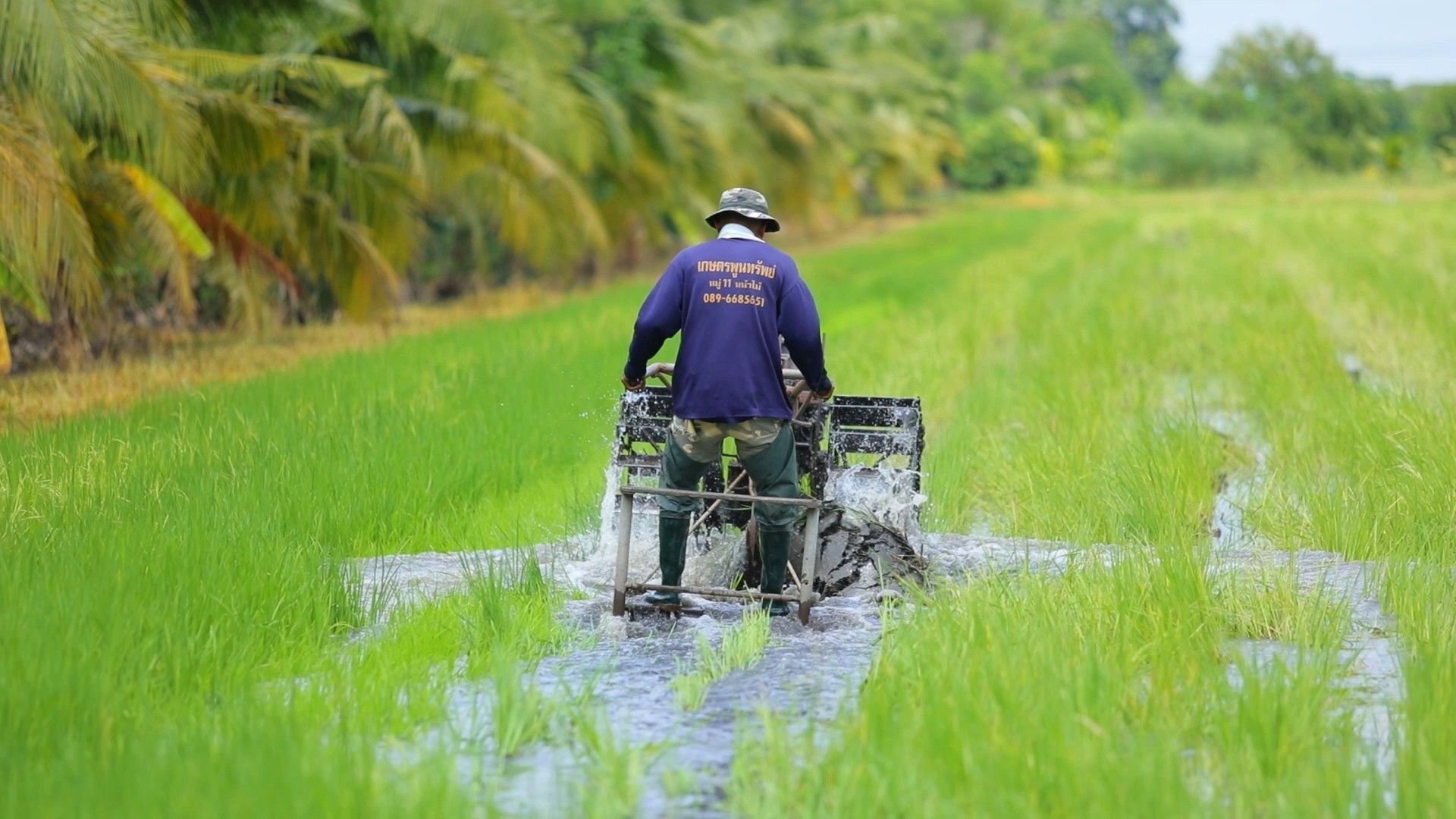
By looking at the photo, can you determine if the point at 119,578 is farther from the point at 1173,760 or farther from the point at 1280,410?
the point at 1280,410

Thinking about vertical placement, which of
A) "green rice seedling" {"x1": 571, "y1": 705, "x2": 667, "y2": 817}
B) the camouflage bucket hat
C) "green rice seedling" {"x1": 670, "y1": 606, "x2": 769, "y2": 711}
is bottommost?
"green rice seedling" {"x1": 571, "y1": 705, "x2": 667, "y2": 817}

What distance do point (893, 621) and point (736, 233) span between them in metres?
1.45

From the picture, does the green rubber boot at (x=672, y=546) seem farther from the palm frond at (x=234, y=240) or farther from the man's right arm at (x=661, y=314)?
the palm frond at (x=234, y=240)

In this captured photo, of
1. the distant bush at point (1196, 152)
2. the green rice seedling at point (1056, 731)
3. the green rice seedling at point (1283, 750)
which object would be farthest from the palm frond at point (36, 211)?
the distant bush at point (1196, 152)

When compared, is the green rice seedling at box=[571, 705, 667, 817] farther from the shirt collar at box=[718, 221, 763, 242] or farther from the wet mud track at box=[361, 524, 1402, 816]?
the shirt collar at box=[718, 221, 763, 242]

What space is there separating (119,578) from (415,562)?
6.27 ft

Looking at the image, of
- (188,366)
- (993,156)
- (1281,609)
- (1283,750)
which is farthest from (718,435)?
(993,156)

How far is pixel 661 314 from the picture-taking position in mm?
5910

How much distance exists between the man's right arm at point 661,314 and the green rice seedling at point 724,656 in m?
0.98

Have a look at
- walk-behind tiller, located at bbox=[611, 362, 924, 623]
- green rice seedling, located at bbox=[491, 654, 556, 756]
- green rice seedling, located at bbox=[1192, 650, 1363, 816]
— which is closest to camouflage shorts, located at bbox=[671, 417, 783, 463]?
walk-behind tiller, located at bbox=[611, 362, 924, 623]

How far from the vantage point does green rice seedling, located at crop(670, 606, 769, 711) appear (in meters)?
5.04

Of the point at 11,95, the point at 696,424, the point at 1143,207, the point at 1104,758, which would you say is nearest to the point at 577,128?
the point at 11,95

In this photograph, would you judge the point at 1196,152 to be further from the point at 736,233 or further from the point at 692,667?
the point at 692,667

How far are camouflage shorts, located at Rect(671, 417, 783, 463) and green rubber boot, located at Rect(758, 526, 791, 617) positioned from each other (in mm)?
319
